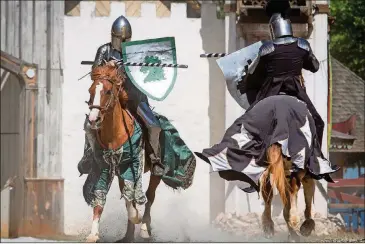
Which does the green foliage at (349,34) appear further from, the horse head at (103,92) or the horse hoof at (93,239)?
the horse hoof at (93,239)

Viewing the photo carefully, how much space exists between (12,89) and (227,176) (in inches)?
415

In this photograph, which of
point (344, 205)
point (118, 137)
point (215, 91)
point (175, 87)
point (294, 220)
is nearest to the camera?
point (294, 220)

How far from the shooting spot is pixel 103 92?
1401 centimetres

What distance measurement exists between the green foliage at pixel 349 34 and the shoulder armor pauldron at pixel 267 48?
14821 mm

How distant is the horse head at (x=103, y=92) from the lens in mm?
13844

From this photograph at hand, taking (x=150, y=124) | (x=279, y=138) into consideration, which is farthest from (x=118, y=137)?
(x=279, y=138)

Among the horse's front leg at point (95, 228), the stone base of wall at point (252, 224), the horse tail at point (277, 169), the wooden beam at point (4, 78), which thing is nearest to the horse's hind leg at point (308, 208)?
the horse tail at point (277, 169)

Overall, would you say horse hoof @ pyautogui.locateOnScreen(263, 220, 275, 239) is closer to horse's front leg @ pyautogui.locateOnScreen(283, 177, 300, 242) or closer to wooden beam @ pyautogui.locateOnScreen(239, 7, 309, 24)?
horse's front leg @ pyautogui.locateOnScreen(283, 177, 300, 242)

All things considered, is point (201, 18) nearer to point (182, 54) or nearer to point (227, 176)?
point (182, 54)

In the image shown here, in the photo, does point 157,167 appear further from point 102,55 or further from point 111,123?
point 102,55

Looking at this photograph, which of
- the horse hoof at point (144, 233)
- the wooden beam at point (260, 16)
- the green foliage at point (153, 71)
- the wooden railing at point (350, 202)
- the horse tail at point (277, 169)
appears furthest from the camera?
the wooden railing at point (350, 202)

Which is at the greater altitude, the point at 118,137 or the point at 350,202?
the point at 118,137

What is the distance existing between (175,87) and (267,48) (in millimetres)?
8212

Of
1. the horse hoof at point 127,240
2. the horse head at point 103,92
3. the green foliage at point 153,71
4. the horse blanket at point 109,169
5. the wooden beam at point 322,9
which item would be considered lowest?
the horse hoof at point 127,240
